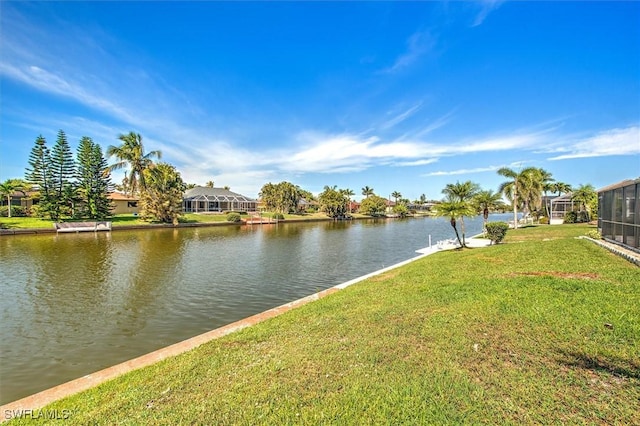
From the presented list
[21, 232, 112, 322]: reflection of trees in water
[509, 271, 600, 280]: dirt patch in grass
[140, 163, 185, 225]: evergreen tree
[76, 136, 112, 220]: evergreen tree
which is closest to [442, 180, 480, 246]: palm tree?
[509, 271, 600, 280]: dirt patch in grass

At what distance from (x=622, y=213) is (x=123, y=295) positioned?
61.0 ft

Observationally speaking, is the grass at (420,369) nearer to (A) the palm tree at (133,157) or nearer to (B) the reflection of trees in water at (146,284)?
(B) the reflection of trees in water at (146,284)

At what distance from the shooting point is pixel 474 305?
6352 millimetres

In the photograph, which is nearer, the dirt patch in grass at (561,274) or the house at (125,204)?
the dirt patch in grass at (561,274)

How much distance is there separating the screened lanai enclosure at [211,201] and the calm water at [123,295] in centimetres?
3815

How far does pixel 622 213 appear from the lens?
11.3 metres

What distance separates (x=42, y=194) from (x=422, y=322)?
1872 inches

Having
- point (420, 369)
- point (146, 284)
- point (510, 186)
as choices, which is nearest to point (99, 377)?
point (420, 369)

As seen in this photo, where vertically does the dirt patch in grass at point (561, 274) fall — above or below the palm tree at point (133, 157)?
below

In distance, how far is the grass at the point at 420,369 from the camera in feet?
10.8

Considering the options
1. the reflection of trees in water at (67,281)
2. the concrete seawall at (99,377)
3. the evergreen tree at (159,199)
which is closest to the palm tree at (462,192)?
the concrete seawall at (99,377)

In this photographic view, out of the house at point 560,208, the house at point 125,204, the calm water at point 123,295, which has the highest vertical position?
the house at point 125,204

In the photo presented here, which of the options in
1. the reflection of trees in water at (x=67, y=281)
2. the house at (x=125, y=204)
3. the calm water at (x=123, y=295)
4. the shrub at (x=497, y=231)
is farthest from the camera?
the house at (x=125, y=204)

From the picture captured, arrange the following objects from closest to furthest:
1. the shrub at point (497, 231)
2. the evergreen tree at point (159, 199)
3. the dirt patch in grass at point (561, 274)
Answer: the dirt patch in grass at point (561, 274) < the shrub at point (497, 231) < the evergreen tree at point (159, 199)
